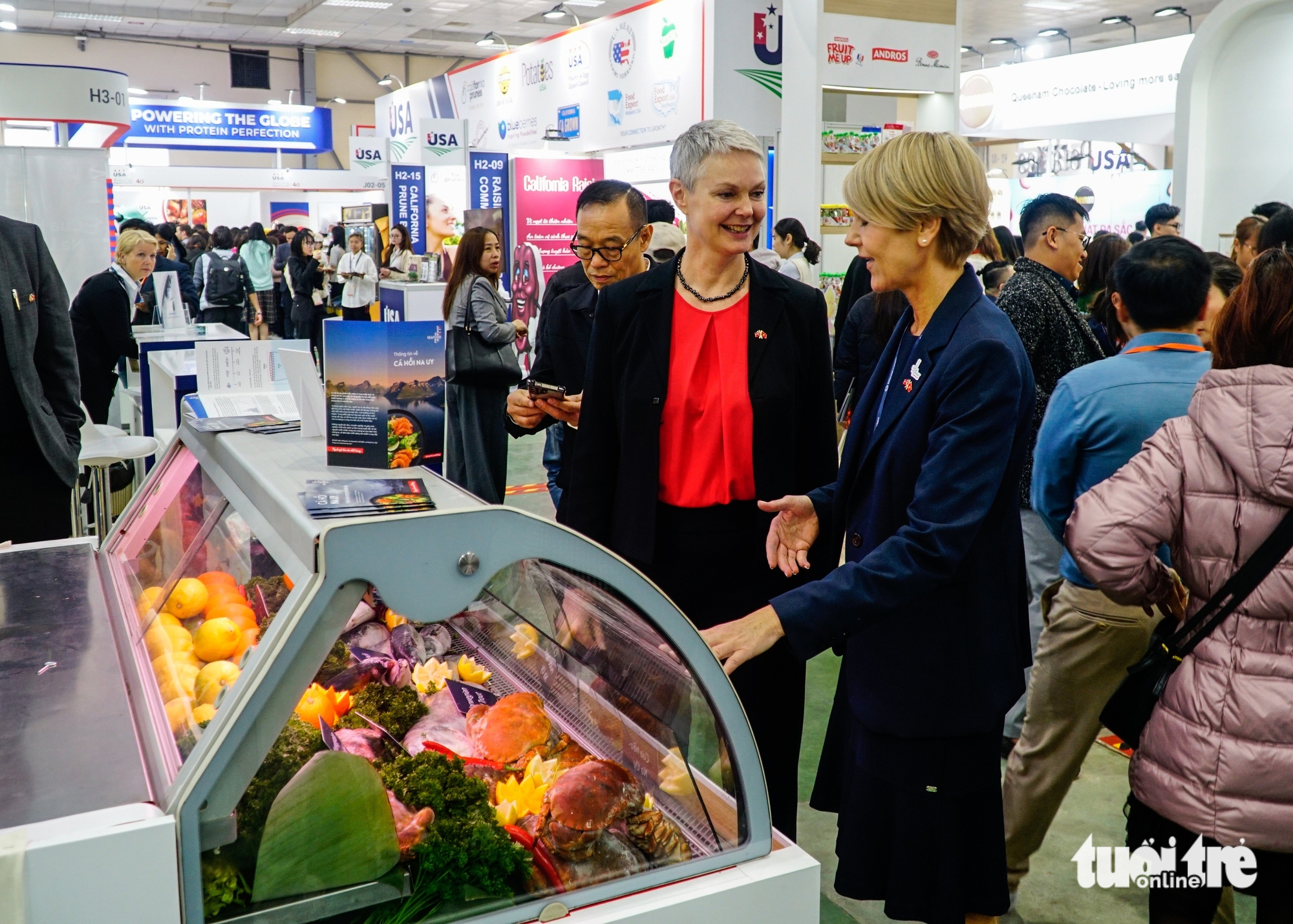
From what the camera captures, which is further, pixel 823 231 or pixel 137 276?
pixel 823 231

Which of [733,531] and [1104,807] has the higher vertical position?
[733,531]

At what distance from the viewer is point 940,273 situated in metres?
1.76

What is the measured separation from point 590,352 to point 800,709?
0.88 m

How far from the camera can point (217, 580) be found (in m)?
1.80

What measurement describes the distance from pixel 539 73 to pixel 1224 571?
43.5 ft

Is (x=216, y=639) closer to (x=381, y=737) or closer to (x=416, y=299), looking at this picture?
(x=381, y=737)

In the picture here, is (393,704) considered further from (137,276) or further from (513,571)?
(137,276)

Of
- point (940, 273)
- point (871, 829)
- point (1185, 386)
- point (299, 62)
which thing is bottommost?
point (871, 829)

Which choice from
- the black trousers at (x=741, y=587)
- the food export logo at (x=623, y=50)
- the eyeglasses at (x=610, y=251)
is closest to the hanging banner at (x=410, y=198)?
the food export logo at (x=623, y=50)

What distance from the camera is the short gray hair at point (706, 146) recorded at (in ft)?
7.02

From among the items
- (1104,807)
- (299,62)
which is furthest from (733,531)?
(299,62)

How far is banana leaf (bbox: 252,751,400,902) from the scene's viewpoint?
4.05ft

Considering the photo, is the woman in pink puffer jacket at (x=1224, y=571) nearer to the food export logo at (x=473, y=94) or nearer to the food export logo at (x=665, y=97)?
the food export logo at (x=665, y=97)

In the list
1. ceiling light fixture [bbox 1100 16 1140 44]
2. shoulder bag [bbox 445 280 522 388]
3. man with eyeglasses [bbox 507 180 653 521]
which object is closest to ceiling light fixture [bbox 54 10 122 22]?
ceiling light fixture [bbox 1100 16 1140 44]
